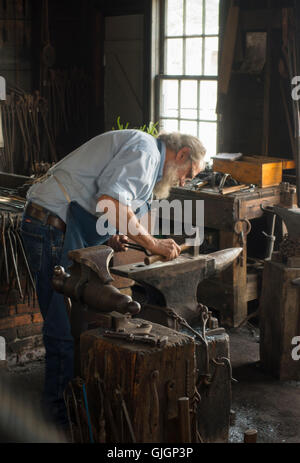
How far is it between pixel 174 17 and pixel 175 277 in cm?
373

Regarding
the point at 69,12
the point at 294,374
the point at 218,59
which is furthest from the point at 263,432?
the point at 69,12

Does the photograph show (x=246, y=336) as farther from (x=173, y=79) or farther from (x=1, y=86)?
(x=1, y=86)

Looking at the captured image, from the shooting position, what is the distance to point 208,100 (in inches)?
230

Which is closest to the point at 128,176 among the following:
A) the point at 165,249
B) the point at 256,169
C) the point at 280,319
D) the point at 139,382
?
the point at 165,249

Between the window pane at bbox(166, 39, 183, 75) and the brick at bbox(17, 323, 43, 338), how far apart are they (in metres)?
3.03

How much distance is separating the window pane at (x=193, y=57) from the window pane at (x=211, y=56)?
3.3 inches

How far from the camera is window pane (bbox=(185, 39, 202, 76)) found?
581 cm

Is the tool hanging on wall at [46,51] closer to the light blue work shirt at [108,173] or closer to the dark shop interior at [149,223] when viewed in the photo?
the dark shop interior at [149,223]

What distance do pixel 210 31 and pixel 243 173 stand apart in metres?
1.56

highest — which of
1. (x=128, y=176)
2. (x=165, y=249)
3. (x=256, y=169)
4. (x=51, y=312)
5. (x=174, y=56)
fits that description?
(x=174, y=56)

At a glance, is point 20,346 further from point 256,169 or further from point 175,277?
point 256,169

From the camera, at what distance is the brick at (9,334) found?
13.4ft

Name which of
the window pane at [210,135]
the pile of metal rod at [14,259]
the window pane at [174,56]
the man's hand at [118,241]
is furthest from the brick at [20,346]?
the window pane at [174,56]
